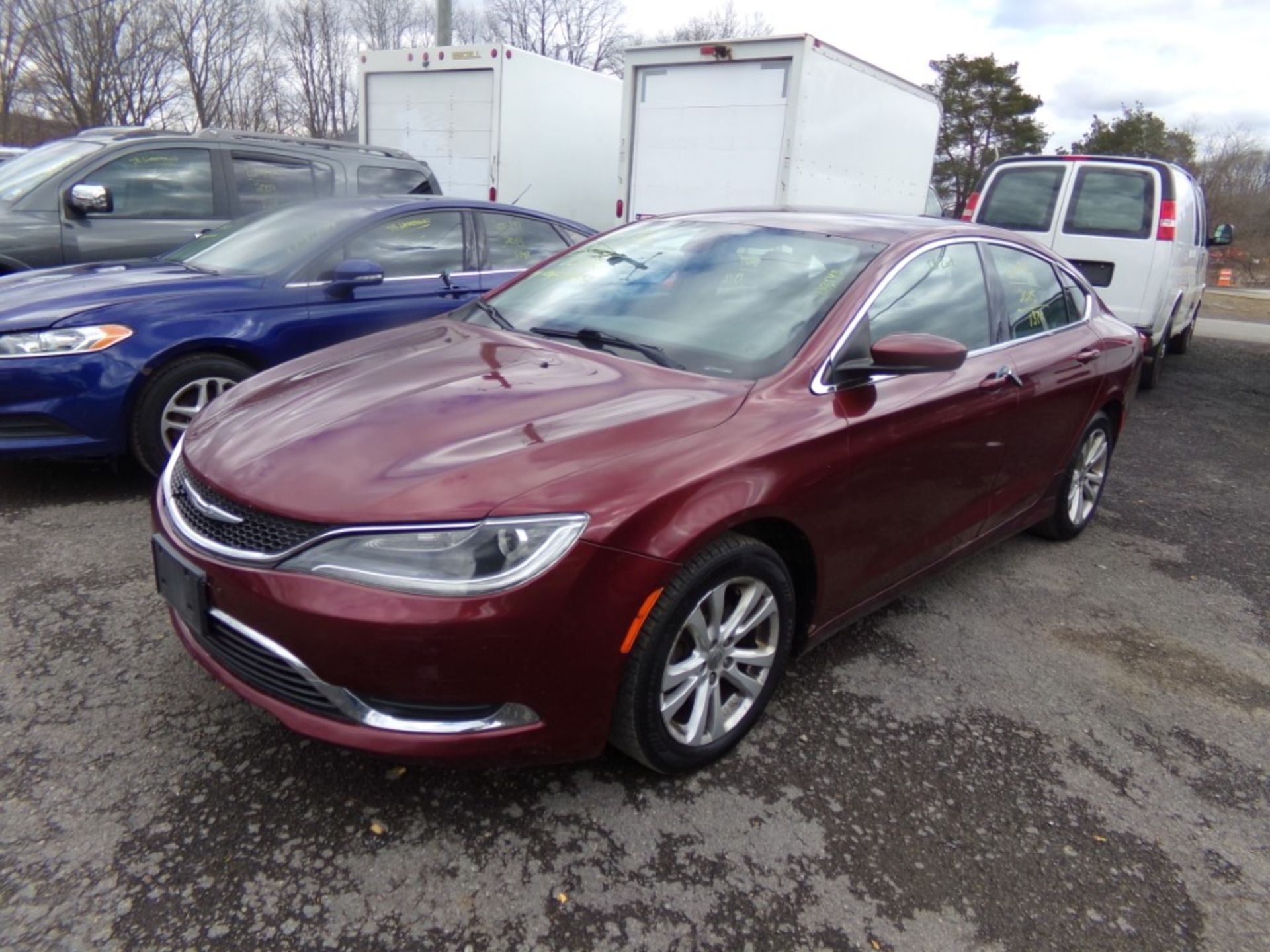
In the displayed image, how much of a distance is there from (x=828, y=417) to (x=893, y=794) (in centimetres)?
111

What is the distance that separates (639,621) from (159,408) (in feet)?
10.6

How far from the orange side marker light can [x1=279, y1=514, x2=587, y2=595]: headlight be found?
27cm

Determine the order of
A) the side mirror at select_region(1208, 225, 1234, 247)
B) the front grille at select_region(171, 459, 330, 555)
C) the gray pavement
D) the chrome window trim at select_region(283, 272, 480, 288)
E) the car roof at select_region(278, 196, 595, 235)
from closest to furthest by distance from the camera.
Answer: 1. the front grille at select_region(171, 459, 330, 555)
2. the chrome window trim at select_region(283, 272, 480, 288)
3. the car roof at select_region(278, 196, 595, 235)
4. the side mirror at select_region(1208, 225, 1234, 247)
5. the gray pavement

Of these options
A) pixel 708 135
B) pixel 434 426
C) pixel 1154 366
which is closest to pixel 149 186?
pixel 708 135

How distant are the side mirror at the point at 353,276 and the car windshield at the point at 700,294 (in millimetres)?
1277

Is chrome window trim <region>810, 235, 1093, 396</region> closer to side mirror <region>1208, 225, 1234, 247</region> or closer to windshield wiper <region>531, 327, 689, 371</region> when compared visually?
windshield wiper <region>531, 327, 689, 371</region>

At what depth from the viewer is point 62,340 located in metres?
4.15

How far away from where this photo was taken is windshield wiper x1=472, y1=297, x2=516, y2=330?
11.3 feet

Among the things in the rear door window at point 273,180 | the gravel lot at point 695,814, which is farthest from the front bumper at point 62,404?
the rear door window at point 273,180

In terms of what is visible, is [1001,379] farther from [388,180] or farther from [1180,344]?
[1180,344]

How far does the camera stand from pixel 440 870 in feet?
7.25

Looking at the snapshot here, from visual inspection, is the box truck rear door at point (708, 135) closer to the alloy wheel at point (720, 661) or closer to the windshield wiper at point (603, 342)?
the windshield wiper at point (603, 342)

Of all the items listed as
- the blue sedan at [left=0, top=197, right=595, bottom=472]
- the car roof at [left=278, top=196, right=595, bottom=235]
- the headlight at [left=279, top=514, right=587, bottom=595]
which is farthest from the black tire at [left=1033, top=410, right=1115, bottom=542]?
the car roof at [left=278, top=196, right=595, bottom=235]

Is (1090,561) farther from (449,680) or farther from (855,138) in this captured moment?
(855,138)
